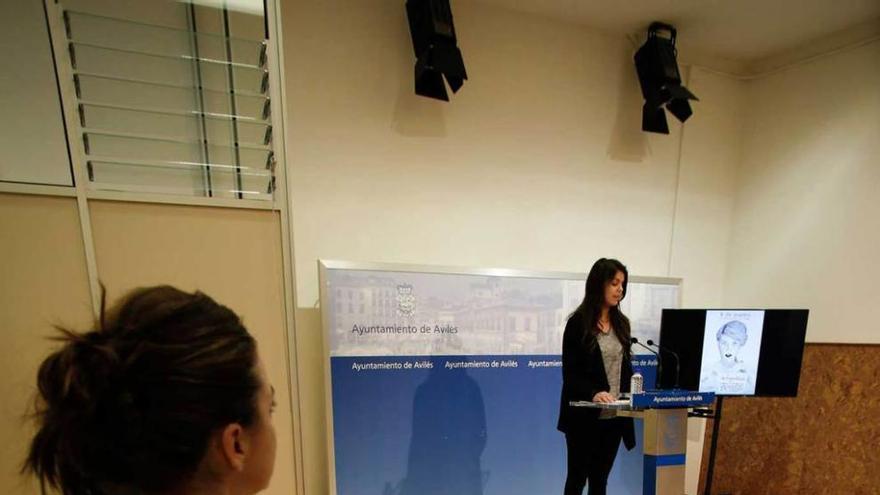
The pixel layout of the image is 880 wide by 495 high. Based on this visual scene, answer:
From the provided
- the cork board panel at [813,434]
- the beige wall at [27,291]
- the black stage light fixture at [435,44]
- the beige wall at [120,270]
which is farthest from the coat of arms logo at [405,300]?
the cork board panel at [813,434]

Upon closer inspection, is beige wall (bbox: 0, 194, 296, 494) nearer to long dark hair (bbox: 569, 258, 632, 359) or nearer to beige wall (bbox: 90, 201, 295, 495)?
beige wall (bbox: 90, 201, 295, 495)

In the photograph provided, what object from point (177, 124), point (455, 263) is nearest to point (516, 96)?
point (455, 263)

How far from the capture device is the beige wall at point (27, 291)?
125 centimetres

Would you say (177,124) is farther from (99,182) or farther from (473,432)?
(473,432)

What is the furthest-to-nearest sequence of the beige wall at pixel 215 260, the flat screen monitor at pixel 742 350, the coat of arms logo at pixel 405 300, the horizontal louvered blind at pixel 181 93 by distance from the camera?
the flat screen monitor at pixel 742 350 → the coat of arms logo at pixel 405 300 → the horizontal louvered blind at pixel 181 93 → the beige wall at pixel 215 260

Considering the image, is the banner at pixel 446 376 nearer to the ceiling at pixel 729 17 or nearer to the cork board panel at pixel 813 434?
the cork board panel at pixel 813 434

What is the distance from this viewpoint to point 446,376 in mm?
2182

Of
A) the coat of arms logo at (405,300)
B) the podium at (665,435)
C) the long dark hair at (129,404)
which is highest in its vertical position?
the long dark hair at (129,404)

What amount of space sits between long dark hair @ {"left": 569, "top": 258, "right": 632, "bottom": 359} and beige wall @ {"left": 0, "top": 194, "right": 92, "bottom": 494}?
1943 mm

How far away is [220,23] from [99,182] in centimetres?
91

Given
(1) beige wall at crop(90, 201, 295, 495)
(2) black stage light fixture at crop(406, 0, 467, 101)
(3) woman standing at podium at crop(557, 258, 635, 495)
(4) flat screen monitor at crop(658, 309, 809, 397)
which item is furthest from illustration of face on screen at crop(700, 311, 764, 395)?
(1) beige wall at crop(90, 201, 295, 495)

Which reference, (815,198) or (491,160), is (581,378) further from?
(815,198)

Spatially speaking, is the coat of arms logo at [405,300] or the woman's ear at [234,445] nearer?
the woman's ear at [234,445]

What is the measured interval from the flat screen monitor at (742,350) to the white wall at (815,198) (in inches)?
22.1
